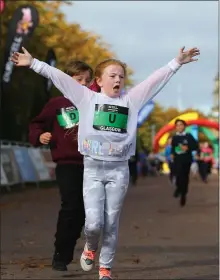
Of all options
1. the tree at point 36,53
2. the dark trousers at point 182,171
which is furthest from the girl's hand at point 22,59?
the tree at point 36,53

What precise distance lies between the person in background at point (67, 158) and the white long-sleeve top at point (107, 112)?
0.63 metres

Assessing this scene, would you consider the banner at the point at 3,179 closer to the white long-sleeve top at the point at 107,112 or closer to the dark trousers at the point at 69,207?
the dark trousers at the point at 69,207

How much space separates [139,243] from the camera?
8.45 meters

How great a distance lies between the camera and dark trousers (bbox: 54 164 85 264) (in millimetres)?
5668

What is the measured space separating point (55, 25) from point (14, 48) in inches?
374

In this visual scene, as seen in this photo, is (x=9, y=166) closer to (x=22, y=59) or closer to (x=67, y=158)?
(x=67, y=158)

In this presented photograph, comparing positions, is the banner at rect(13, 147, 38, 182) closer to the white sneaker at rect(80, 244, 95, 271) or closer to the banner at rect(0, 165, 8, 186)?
the banner at rect(0, 165, 8, 186)

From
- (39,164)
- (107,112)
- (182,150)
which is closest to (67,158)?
(107,112)

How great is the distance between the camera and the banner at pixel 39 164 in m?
21.5

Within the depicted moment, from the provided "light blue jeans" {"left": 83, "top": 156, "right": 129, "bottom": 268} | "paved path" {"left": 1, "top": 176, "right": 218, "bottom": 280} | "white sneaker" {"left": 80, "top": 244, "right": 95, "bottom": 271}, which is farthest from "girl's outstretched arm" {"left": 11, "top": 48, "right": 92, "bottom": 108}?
"paved path" {"left": 1, "top": 176, "right": 218, "bottom": 280}

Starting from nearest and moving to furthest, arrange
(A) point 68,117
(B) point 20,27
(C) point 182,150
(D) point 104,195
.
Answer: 1. (D) point 104,195
2. (A) point 68,117
3. (C) point 182,150
4. (B) point 20,27

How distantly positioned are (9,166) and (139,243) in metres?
11.3

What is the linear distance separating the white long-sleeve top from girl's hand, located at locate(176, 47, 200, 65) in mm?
56

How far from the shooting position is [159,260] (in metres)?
7.01
